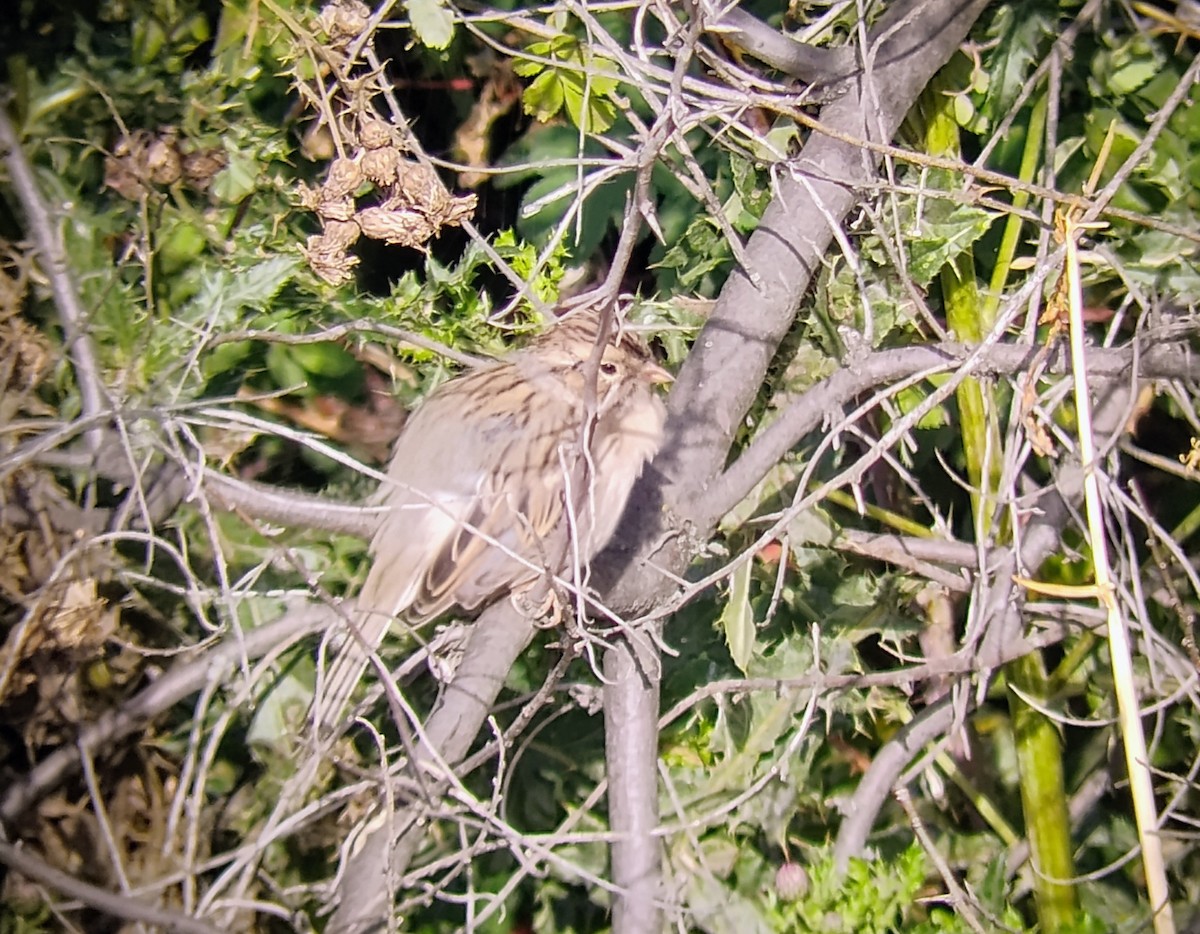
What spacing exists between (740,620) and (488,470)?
22.6 inches

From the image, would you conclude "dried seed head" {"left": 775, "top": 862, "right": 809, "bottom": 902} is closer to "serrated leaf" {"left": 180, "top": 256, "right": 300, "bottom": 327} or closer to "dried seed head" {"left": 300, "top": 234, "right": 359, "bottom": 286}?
"dried seed head" {"left": 300, "top": 234, "right": 359, "bottom": 286}

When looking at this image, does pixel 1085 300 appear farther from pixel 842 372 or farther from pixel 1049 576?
pixel 842 372

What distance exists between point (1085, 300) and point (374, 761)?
1.59m

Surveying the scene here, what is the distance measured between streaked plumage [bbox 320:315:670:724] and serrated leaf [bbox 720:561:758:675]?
282mm

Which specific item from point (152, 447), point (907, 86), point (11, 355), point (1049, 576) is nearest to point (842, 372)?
point (907, 86)

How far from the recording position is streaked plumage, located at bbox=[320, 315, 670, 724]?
2.25m

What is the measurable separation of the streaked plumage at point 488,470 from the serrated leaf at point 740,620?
0.28 metres

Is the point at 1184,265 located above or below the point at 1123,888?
above

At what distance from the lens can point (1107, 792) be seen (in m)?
2.43

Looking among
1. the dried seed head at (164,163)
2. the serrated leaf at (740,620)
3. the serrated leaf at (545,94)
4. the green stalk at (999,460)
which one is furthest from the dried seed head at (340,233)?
the green stalk at (999,460)

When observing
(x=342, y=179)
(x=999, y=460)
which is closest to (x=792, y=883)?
(x=999, y=460)

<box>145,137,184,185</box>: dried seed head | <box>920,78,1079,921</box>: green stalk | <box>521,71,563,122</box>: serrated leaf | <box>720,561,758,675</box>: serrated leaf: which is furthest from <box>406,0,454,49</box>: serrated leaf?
<box>720,561,758,675</box>: serrated leaf

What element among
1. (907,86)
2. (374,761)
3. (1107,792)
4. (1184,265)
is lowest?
(374,761)

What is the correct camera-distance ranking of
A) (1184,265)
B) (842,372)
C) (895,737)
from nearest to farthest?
(842,372) < (1184,265) < (895,737)
